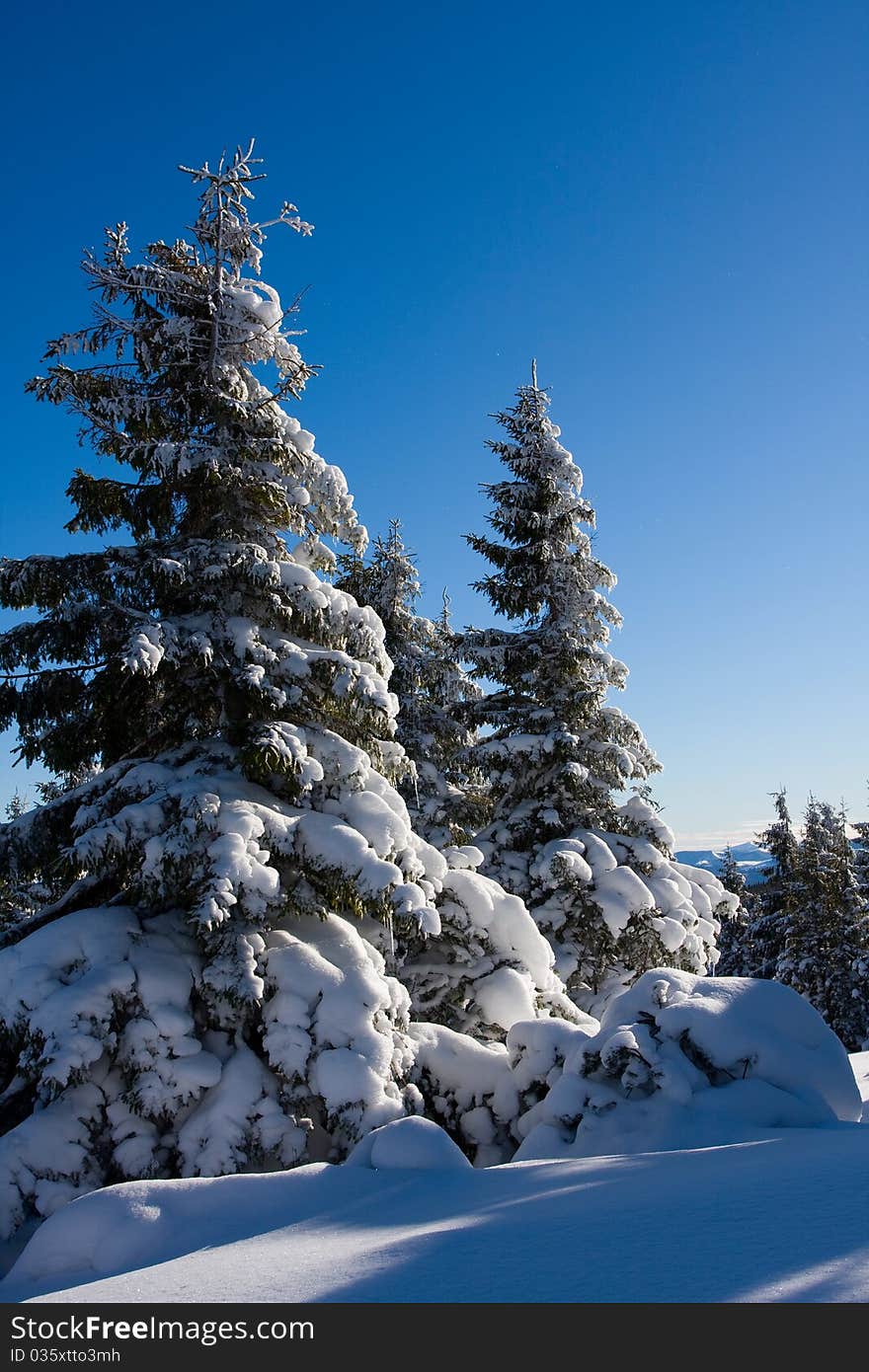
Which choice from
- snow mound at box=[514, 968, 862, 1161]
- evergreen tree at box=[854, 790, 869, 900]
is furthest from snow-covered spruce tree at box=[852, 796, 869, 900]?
snow mound at box=[514, 968, 862, 1161]

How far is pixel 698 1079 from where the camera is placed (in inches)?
230

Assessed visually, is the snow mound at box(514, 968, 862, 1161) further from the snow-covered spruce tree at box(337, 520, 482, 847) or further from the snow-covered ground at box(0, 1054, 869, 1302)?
the snow-covered spruce tree at box(337, 520, 482, 847)

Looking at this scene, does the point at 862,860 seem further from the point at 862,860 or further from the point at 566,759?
the point at 566,759

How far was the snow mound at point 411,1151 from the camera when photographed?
4.80 m

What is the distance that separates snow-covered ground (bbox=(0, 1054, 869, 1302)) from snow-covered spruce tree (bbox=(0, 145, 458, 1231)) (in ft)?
4.70

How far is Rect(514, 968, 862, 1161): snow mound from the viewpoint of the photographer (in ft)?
18.1

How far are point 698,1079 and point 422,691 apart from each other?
39.7 feet

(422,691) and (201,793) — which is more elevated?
(422,691)

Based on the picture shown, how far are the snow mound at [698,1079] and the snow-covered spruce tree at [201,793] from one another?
1.41 m

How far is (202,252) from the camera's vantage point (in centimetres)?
954

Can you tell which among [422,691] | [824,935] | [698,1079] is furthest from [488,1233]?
[824,935]

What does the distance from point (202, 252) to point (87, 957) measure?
27.0ft

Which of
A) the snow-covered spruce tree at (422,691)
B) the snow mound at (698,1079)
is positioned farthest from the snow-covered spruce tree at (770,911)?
the snow mound at (698,1079)

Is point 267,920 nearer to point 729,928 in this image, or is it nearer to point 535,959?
point 535,959
